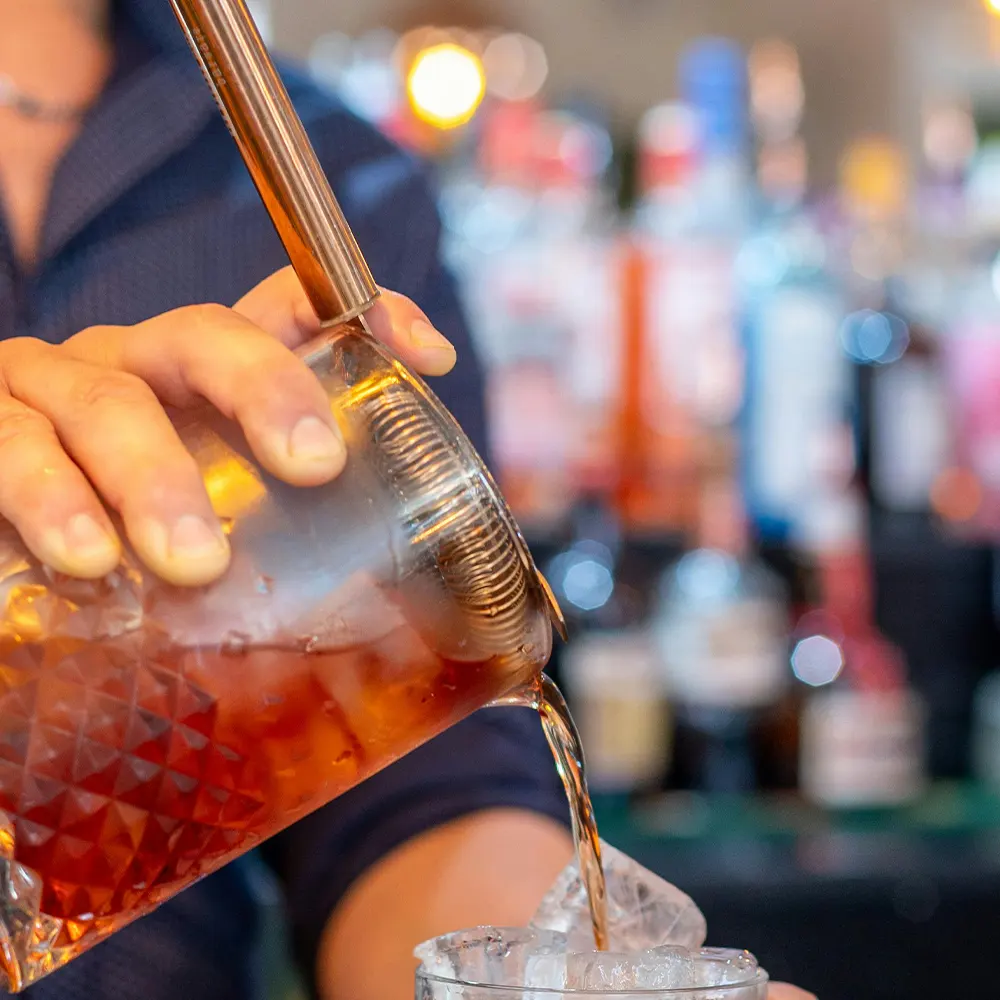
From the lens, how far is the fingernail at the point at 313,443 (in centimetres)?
39

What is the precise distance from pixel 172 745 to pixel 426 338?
0.15 metres

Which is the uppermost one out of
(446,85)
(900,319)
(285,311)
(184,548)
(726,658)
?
(446,85)

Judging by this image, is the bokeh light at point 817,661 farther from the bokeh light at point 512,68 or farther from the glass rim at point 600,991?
the glass rim at point 600,991

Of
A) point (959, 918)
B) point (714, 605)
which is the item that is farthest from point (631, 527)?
point (959, 918)

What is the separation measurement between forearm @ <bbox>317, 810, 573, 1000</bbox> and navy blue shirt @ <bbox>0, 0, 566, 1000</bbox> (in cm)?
1

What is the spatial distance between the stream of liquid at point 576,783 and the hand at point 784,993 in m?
0.06

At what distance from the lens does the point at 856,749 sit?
1.45m

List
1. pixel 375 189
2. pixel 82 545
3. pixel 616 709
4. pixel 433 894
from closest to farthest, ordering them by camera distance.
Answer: pixel 82 545
pixel 433 894
pixel 375 189
pixel 616 709

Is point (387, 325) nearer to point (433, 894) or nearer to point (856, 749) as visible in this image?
point (433, 894)

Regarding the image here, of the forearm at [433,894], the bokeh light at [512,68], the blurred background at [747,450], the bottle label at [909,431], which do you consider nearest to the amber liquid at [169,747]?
the forearm at [433,894]

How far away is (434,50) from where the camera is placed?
164cm

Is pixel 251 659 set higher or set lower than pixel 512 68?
lower

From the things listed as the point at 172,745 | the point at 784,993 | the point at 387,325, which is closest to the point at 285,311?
the point at 387,325

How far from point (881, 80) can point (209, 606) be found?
5.18 feet
